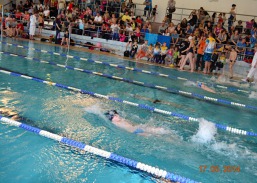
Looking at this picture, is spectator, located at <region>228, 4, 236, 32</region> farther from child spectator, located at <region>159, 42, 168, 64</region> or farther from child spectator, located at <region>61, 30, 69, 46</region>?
child spectator, located at <region>61, 30, 69, 46</region>

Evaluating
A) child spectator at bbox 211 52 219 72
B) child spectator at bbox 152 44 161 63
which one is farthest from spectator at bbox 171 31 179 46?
child spectator at bbox 211 52 219 72

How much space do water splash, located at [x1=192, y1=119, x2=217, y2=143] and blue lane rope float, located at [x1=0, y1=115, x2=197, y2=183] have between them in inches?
55.4

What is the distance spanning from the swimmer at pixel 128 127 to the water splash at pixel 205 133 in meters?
0.59

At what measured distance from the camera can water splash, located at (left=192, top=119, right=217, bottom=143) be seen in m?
4.49

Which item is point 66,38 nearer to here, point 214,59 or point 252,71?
point 214,59

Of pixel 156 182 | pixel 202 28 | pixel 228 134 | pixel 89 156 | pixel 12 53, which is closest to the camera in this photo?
pixel 156 182

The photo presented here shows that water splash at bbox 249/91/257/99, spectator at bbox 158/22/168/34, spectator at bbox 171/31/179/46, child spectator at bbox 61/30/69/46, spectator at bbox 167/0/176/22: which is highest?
spectator at bbox 167/0/176/22

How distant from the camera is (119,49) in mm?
14734

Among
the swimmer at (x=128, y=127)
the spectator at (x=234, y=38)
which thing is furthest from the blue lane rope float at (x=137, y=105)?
the spectator at (x=234, y=38)

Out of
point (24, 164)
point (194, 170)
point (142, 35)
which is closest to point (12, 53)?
point (142, 35)

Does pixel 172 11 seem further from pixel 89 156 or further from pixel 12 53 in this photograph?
pixel 89 156

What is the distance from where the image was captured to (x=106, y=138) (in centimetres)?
420

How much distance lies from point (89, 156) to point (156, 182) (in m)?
0.92

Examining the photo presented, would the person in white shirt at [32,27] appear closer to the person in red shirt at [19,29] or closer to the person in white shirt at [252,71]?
the person in red shirt at [19,29]
